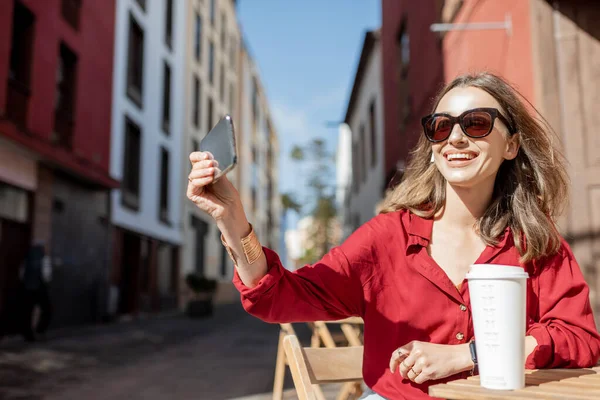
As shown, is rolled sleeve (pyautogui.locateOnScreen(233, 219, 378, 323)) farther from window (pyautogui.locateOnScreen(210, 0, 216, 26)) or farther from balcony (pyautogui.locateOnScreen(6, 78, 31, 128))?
window (pyautogui.locateOnScreen(210, 0, 216, 26))

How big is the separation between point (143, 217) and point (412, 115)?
35.2 ft

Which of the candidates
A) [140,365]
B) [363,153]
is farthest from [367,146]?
[140,365]

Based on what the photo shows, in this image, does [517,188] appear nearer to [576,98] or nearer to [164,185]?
[576,98]

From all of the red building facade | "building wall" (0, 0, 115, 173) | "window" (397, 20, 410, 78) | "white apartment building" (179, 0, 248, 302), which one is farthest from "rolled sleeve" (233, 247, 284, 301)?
"white apartment building" (179, 0, 248, 302)

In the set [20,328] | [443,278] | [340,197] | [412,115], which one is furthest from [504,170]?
[340,197]

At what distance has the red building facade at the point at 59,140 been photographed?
11.1m

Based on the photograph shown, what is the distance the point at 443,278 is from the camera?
72.9 inches

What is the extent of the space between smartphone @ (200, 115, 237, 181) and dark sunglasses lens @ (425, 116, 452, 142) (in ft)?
2.50

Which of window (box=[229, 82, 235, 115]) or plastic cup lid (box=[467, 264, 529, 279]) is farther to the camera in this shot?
window (box=[229, 82, 235, 115])

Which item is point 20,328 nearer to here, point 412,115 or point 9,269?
point 9,269

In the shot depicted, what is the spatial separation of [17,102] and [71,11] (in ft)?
11.9

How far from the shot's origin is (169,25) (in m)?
22.4

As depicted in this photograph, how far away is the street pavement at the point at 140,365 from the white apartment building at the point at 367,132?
20.8ft

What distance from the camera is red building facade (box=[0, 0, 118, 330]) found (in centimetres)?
1109
